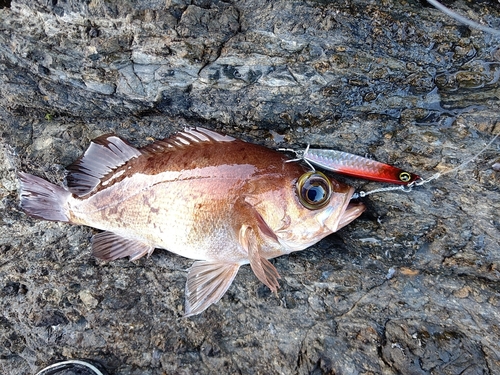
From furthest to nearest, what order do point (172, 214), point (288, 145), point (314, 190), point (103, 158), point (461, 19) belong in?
point (103, 158)
point (288, 145)
point (172, 214)
point (314, 190)
point (461, 19)

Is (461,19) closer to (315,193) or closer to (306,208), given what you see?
(315,193)

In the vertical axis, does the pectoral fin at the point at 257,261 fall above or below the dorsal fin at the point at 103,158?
below

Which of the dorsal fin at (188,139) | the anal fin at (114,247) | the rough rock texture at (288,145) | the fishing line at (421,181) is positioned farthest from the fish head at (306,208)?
the anal fin at (114,247)

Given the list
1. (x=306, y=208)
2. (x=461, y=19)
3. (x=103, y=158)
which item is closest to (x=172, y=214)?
(x=103, y=158)

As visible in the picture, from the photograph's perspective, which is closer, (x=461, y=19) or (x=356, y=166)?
(x=461, y=19)

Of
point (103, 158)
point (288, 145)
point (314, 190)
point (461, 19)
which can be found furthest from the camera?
point (103, 158)

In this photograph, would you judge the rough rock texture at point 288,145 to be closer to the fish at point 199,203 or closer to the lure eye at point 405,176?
the lure eye at point 405,176
